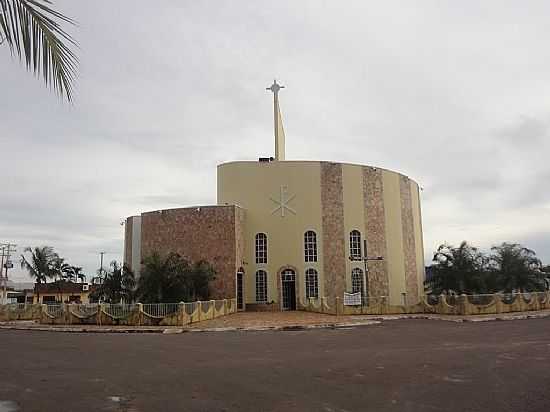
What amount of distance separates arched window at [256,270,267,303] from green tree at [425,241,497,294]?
37.4 feet

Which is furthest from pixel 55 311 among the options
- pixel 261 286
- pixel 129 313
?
pixel 261 286

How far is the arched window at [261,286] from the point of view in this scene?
3650cm

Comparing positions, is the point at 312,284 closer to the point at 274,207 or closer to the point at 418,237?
the point at 274,207

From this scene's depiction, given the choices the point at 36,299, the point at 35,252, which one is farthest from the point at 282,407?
the point at 36,299

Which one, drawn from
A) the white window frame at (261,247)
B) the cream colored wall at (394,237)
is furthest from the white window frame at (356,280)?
the white window frame at (261,247)

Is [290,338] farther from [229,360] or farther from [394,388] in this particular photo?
[394,388]

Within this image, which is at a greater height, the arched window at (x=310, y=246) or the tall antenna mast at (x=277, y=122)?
the tall antenna mast at (x=277, y=122)

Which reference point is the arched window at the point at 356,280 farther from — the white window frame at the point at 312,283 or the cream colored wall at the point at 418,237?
the cream colored wall at the point at 418,237

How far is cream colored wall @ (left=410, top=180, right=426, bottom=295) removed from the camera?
44.1 meters

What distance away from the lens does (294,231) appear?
37.3m

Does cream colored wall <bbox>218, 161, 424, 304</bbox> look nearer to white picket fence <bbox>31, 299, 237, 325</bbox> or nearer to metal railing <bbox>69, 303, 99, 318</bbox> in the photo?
white picket fence <bbox>31, 299, 237, 325</bbox>

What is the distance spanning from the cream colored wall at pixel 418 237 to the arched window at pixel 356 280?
7815 millimetres

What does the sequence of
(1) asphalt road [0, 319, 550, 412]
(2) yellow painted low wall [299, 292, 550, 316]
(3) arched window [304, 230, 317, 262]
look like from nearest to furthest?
(1) asphalt road [0, 319, 550, 412] < (2) yellow painted low wall [299, 292, 550, 316] < (3) arched window [304, 230, 317, 262]

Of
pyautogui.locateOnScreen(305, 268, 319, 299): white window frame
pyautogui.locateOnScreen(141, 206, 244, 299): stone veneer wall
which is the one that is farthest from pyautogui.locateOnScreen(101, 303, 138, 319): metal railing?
pyautogui.locateOnScreen(305, 268, 319, 299): white window frame
